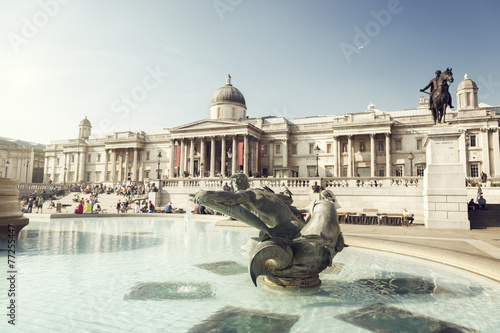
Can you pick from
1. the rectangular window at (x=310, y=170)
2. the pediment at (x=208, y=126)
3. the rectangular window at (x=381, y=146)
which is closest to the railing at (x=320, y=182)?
the pediment at (x=208, y=126)

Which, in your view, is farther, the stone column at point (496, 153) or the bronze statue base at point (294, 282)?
the stone column at point (496, 153)

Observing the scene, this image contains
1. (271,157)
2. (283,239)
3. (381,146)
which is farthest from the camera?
(271,157)

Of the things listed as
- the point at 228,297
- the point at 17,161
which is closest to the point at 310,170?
the point at 228,297

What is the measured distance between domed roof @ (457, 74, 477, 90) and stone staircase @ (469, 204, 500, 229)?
32544mm

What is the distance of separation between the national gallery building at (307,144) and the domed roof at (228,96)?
197 mm

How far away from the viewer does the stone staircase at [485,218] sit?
1598 cm

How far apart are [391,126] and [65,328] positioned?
48.6m

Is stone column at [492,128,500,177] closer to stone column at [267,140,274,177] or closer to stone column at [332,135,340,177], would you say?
stone column at [332,135,340,177]

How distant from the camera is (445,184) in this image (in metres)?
14.7

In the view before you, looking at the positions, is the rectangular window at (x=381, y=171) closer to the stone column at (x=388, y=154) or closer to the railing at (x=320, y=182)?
the stone column at (x=388, y=154)

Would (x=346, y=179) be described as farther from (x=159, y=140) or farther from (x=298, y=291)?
(x=159, y=140)

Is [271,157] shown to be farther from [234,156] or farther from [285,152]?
[234,156]

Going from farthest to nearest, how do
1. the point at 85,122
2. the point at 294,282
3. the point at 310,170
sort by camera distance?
the point at 85,122
the point at 310,170
the point at 294,282

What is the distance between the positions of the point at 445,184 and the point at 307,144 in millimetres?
36243
